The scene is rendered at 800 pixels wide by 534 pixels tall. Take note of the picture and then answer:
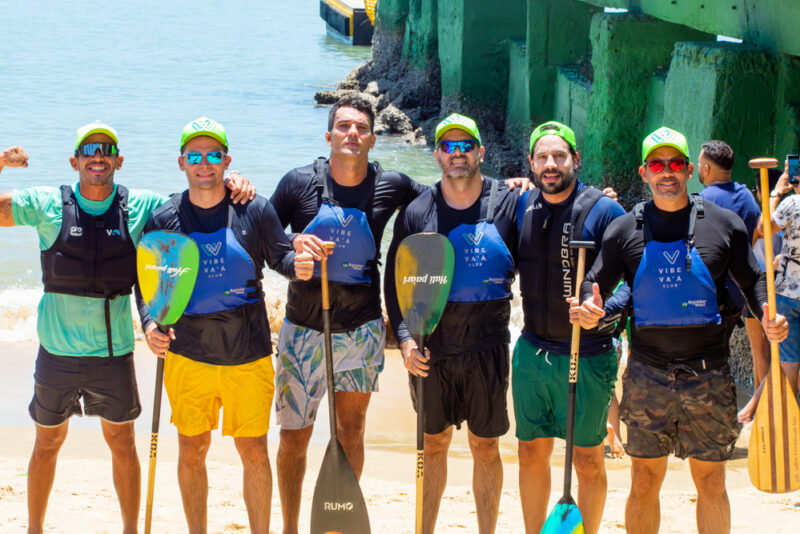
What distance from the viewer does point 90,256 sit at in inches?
173

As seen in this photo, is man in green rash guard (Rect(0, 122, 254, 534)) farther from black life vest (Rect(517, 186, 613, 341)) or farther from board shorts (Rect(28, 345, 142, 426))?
black life vest (Rect(517, 186, 613, 341))

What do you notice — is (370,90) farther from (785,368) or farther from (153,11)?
(153,11)

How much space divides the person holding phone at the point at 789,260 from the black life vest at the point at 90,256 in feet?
9.85

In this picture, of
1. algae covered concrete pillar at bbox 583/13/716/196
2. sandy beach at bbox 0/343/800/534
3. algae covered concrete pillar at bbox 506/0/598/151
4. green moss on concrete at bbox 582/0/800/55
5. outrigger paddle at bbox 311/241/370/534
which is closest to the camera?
outrigger paddle at bbox 311/241/370/534

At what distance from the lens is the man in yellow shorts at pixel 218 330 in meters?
4.34

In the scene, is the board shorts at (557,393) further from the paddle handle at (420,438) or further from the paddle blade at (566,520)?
the paddle handle at (420,438)

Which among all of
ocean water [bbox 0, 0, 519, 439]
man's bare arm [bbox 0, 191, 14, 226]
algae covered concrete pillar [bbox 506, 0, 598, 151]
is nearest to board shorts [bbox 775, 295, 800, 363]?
ocean water [bbox 0, 0, 519, 439]

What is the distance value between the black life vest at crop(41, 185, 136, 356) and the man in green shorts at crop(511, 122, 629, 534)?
1668 mm

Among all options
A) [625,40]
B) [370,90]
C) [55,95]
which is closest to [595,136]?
[625,40]

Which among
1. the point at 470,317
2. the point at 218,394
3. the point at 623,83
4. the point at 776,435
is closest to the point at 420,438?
the point at 470,317

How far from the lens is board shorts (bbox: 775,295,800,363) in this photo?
5.55m

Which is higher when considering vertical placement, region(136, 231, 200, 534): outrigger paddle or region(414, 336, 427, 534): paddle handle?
region(136, 231, 200, 534): outrigger paddle

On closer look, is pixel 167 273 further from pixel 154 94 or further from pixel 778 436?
pixel 154 94

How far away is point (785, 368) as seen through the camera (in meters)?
5.73
